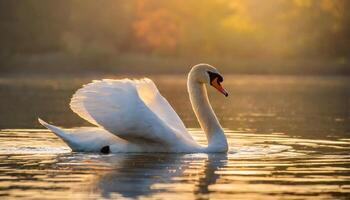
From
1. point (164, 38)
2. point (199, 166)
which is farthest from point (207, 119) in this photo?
point (164, 38)

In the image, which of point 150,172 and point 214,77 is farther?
point 214,77

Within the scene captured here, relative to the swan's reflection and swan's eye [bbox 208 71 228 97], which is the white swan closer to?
swan's eye [bbox 208 71 228 97]

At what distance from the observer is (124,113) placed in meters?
15.6

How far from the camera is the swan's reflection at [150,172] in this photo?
12.4m

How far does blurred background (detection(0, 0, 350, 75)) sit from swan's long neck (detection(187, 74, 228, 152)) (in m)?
42.0

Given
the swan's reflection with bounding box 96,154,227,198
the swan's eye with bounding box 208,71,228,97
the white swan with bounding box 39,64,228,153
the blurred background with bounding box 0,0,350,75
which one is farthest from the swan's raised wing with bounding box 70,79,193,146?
the blurred background with bounding box 0,0,350,75

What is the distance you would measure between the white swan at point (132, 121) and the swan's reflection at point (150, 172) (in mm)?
279

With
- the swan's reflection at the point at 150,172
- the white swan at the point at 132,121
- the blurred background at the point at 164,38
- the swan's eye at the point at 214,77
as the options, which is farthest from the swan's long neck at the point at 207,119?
the blurred background at the point at 164,38

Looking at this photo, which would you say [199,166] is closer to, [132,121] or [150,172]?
[150,172]

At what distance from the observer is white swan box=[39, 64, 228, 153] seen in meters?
15.6

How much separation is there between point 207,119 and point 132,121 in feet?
5.44

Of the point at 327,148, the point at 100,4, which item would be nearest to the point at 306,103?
the point at 327,148

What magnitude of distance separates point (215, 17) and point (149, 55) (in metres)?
8.60

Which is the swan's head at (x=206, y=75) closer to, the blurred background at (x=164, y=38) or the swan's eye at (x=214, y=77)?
the swan's eye at (x=214, y=77)
